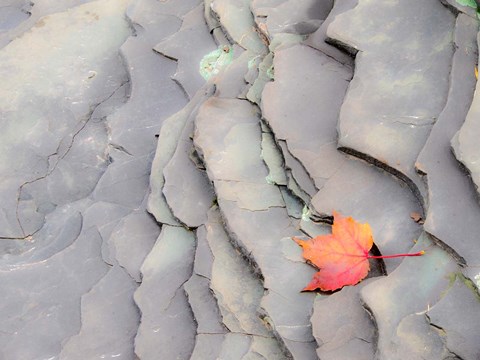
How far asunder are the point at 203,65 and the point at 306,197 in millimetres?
1157

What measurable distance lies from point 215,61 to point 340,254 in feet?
4.67

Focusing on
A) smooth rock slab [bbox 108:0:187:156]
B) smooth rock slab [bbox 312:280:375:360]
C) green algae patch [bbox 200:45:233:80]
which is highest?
smooth rock slab [bbox 312:280:375:360]

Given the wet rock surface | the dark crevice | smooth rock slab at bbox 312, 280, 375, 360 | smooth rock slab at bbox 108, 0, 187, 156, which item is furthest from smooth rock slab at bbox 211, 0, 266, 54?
smooth rock slab at bbox 312, 280, 375, 360

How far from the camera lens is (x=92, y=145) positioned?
378 centimetres

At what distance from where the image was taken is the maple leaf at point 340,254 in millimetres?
2789

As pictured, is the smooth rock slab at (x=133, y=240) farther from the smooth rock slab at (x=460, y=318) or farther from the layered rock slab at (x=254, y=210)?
the smooth rock slab at (x=460, y=318)

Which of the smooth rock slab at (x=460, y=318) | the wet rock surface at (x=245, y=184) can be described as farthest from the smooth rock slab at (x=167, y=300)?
the smooth rock slab at (x=460, y=318)

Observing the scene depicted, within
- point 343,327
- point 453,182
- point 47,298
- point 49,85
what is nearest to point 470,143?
point 453,182

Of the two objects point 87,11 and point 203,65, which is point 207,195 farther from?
point 87,11

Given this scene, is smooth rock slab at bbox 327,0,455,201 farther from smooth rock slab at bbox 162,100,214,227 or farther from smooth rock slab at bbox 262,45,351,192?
smooth rock slab at bbox 162,100,214,227

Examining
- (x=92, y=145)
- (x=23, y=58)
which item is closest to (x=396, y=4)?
(x=92, y=145)

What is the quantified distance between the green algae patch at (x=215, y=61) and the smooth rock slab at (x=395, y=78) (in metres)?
0.56

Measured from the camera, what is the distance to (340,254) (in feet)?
9.30

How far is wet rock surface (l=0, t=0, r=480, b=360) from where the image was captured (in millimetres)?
2701
